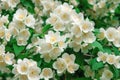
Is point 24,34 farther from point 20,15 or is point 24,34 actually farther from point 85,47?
point 85,47

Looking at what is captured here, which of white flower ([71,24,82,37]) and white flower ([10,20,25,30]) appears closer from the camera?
white flower ([71,24,82,37])

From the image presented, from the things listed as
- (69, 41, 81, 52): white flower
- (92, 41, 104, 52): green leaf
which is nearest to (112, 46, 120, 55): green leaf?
(92, 41, 104, 52): green leaf

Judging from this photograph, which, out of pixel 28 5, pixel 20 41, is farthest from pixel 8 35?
pixel 28 5

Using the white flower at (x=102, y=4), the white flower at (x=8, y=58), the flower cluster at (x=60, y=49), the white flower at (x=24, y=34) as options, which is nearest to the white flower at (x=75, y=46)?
the flower cluster at (x=60, y=49)

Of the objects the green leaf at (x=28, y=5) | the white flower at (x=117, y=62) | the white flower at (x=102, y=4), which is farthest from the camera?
the white flower at (x=102, y=4)

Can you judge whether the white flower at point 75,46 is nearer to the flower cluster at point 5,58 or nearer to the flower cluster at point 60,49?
the flower cluster at point 60,49

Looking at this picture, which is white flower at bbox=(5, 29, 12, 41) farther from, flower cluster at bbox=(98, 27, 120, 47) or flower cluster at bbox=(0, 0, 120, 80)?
flower cluster at bbox=(98, 27, 120, 47)

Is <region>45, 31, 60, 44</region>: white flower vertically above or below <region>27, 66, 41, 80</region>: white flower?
above

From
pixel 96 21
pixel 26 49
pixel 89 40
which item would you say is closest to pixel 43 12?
pixel 96 21

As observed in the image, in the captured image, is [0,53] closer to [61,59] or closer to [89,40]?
[61,59]
